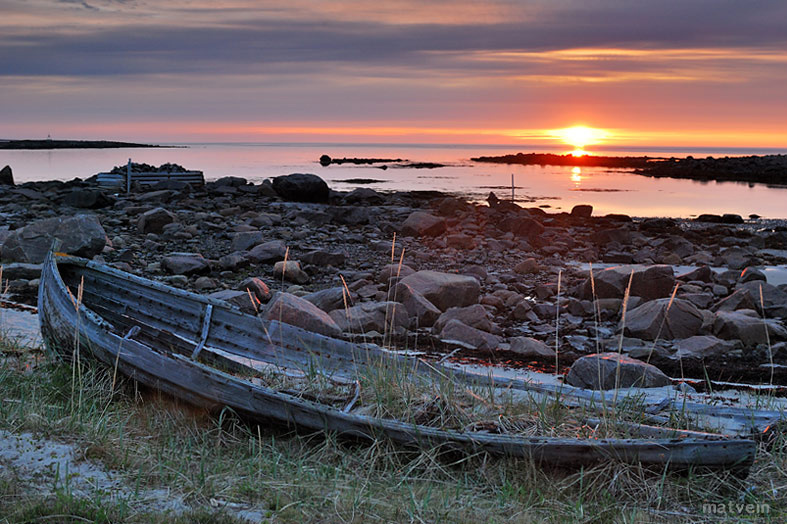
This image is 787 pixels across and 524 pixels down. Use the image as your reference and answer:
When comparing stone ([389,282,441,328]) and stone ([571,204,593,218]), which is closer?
stone ([389,282,441,328])

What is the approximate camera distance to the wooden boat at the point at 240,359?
4.41 m

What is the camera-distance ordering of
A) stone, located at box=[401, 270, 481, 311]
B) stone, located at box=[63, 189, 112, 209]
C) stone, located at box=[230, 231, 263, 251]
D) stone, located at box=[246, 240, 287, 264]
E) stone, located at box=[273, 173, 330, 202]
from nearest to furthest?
stone, located at box=[401, 270, 481, 311] < stone, located at box=[246, 240, 287, 264] < stone, located at box=[230, 231, 263, 251] < stone, located at box=[63, 189, 112, 209] < stone, located at box=[273, 173, 330, 202]

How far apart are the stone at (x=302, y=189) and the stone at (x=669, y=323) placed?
18919mm

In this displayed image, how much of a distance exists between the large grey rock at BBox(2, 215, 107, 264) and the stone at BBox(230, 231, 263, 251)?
269 centimetres

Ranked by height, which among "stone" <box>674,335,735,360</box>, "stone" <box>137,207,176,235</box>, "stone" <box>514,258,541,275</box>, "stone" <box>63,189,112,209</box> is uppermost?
"stone" <box>63,189,112,209</box>

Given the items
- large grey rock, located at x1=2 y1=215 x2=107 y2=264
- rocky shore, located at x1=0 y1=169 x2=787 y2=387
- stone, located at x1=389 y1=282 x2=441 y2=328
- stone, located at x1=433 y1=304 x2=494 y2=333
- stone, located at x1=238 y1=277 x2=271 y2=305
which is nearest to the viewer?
rocky shore, located at x1=0 y1=169 x2=787 y2=387

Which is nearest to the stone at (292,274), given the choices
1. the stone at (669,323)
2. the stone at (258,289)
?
the stone at (258,289)

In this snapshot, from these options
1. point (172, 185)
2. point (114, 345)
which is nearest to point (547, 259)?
point (114, 345)

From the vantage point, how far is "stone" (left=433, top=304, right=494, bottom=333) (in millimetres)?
9742

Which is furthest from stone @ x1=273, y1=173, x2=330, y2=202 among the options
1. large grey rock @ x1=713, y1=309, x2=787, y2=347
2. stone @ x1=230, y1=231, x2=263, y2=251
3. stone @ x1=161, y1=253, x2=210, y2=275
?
large grey rock @ x1=713, y1=309, x2=787, y2=347

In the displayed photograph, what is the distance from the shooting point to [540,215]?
79.3ft

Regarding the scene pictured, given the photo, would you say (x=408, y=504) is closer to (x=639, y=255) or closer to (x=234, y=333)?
(x=234, y=333)

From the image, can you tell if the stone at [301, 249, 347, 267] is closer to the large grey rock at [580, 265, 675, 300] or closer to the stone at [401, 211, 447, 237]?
the stone at [401, 211, 447, 237]

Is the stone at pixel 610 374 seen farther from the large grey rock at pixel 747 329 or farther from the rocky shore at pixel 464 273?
the large grey rock at pixel 747 329
